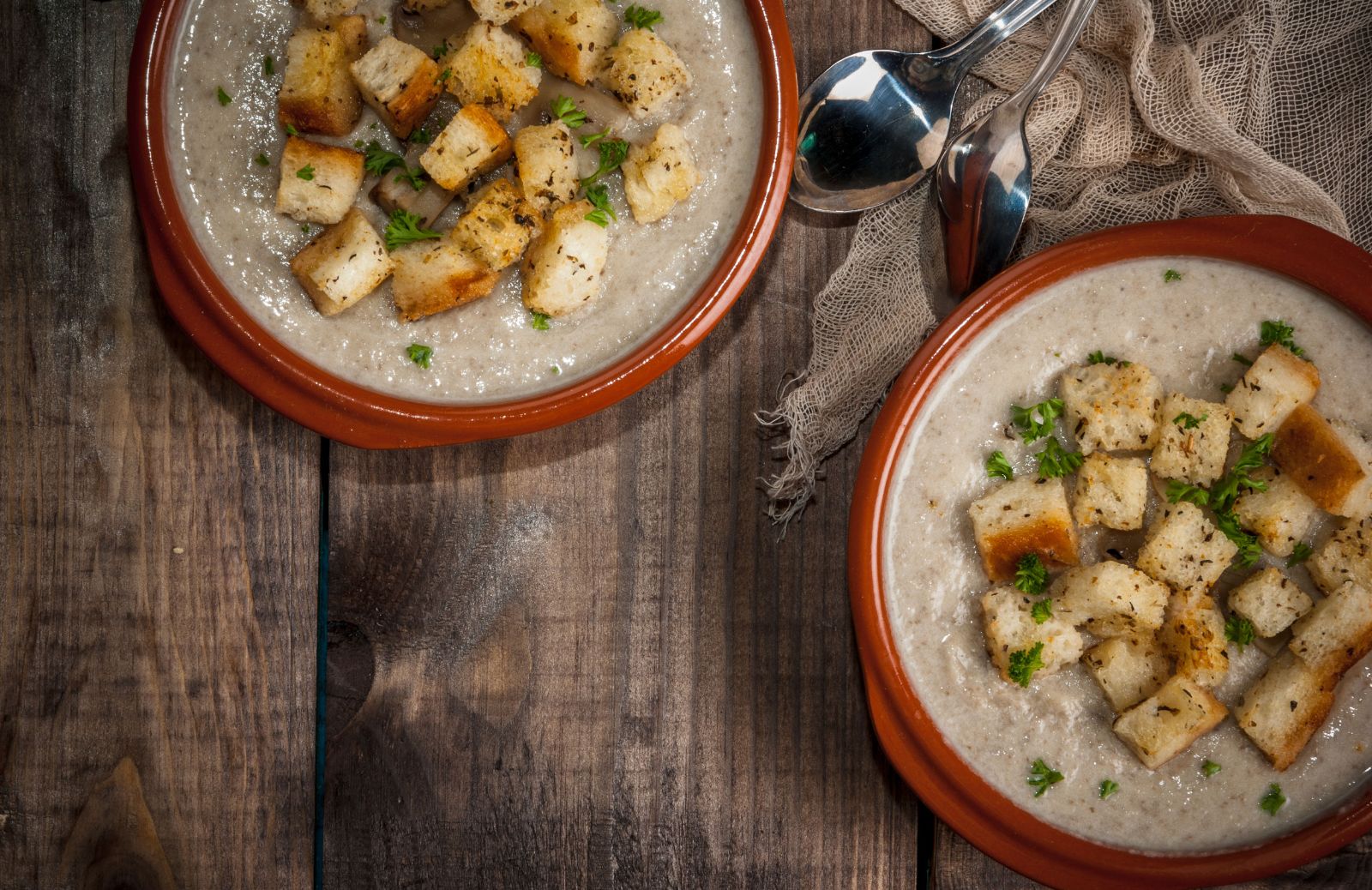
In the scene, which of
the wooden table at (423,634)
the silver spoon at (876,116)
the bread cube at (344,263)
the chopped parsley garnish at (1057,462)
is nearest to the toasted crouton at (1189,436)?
the chopped parsley garnish at (1057,462)

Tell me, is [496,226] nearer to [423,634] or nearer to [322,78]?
[322,78]

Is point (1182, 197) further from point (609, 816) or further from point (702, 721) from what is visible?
point (609, 816)

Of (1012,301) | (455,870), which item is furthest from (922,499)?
(455,870)

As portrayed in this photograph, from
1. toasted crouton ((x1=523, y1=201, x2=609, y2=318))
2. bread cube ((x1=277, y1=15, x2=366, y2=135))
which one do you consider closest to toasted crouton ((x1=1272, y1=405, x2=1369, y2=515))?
toasted crouton ((x1=523, y1=201, x2=609, y2=318))

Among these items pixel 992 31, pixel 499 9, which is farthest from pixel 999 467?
pixel 499 9

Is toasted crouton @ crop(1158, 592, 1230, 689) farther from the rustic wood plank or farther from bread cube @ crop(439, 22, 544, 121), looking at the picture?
the rustic wood plank

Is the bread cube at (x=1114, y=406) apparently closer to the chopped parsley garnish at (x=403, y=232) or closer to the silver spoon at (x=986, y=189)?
the silver spoon at (x=986, y=189)
